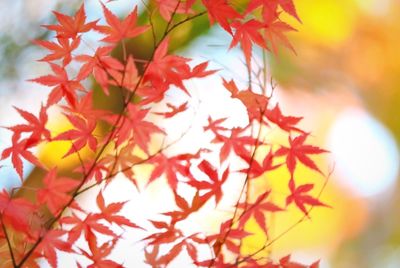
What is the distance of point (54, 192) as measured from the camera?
83 cm

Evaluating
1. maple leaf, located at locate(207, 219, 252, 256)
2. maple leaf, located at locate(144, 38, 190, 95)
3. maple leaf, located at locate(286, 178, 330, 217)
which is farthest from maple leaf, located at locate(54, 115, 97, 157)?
maple leaf, located at locate(286, 178, 330, 217)

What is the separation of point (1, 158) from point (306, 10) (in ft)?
9.30

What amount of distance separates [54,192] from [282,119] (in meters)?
0.35

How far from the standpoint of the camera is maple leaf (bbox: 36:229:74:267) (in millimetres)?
787

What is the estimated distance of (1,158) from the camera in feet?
2.97

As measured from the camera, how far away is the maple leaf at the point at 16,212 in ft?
Answer: 2.57

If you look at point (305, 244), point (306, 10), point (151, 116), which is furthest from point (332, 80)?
point (151, 116)

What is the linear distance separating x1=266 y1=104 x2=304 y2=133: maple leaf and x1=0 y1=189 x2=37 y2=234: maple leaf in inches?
14.6

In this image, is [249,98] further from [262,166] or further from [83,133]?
[83,133]

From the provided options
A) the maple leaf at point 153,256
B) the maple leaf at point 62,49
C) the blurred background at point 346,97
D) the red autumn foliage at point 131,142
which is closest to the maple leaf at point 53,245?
the red autumn foliage at point 131,142

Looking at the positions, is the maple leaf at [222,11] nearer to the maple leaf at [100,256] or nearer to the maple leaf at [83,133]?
the maple leaf at [83,133]

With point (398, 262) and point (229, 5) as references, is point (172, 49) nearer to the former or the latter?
point (229, 5)

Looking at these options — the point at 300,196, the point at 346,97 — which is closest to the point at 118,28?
the point at 300,196

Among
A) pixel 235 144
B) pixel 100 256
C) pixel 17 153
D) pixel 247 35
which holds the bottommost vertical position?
pixel 100 256
